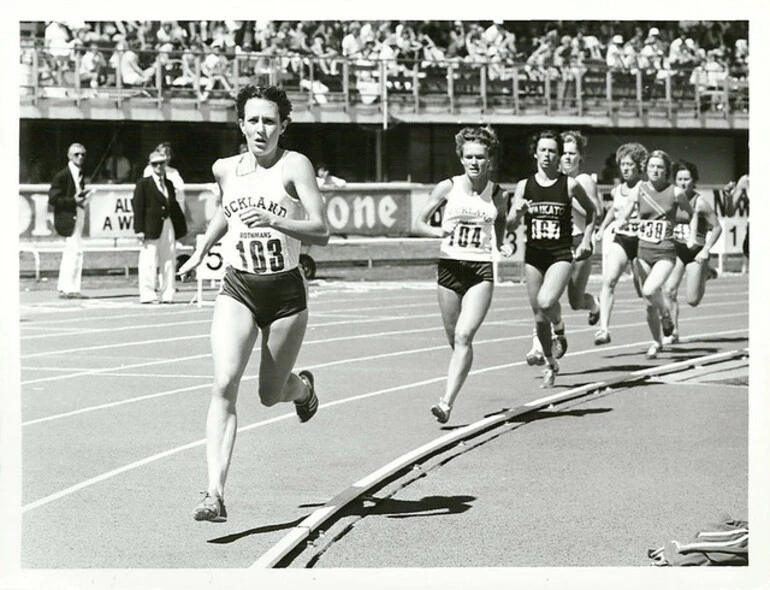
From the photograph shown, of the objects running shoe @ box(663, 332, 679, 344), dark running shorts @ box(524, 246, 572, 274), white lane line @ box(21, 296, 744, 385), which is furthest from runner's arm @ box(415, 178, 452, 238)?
running shoe @ box(663, 332, 679, 344)

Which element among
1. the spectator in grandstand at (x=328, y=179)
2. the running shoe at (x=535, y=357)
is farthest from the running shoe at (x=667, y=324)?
the spectator in grandstand at (x=328, y=179)

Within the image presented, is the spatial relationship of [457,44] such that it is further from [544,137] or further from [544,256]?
[544,137]

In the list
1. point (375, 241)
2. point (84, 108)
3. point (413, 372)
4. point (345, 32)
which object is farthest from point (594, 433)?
point (375, 241)

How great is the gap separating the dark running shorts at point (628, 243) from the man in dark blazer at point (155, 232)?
18.0ft

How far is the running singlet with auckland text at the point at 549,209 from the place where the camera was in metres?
12.2

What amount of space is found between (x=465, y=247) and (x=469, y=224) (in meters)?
0.15

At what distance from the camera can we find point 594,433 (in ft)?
33.8

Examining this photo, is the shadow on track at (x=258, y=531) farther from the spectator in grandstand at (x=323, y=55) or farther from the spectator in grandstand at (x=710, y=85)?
the spectator in grandstand at (x=710, y=85)

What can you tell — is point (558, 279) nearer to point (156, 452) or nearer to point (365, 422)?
point (365, 422)

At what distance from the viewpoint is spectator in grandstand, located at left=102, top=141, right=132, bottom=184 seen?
21.8 metres

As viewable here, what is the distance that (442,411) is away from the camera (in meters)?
10.2

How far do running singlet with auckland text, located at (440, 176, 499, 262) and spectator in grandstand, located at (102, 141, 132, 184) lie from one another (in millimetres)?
11875

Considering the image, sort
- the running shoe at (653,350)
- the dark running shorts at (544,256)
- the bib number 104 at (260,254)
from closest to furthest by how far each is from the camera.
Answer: the bib number 104 at (260,254) < the dark running shorts at (544,256) < the running shoe at (653,350)

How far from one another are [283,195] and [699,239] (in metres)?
7.89
